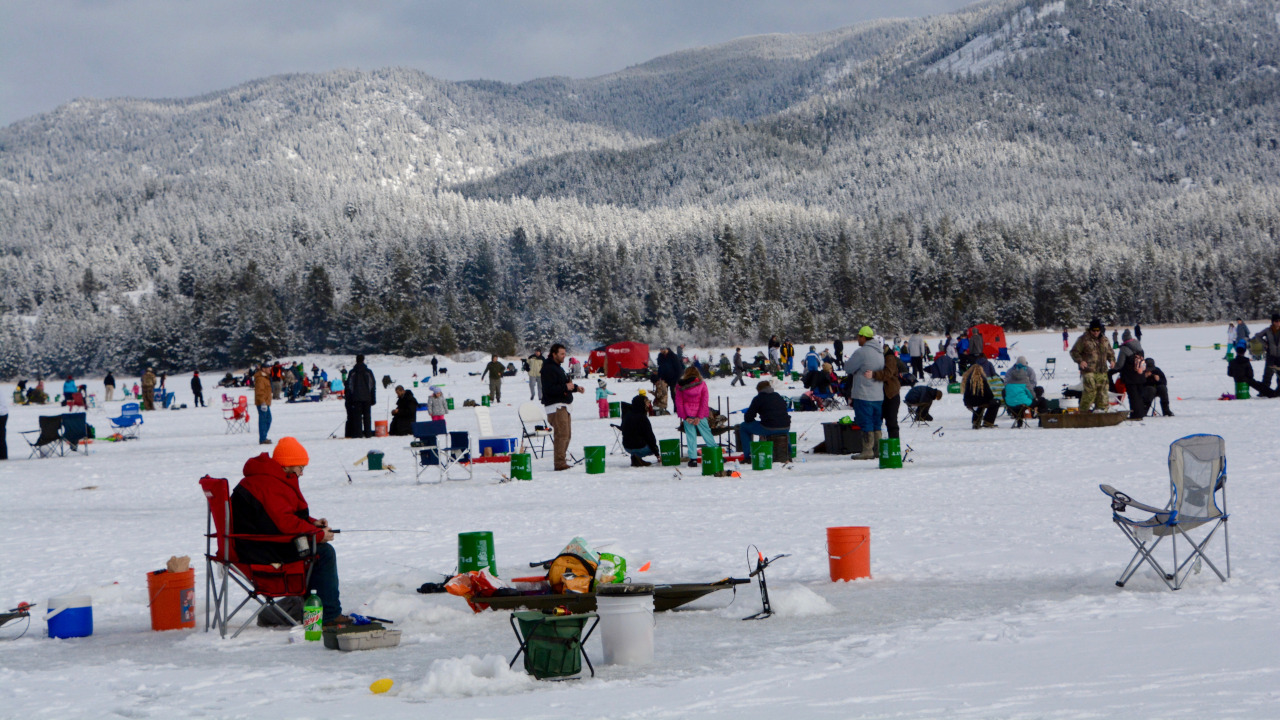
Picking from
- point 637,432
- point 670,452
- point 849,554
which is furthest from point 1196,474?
point 637,432

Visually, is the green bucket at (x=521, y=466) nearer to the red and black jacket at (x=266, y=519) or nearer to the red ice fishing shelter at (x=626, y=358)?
the red and black jacket at (x=266, y=519)

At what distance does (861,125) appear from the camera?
606 feet

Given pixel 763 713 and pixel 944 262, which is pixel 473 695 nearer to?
pixel 763 713

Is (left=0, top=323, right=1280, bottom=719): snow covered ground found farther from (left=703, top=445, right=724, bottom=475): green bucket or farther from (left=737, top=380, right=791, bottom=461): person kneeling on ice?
(left=737, top=380, right=791, bottom=461): person kneeling on ice

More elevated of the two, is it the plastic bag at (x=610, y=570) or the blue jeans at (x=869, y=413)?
the blue jeans at (x=869, y=413)

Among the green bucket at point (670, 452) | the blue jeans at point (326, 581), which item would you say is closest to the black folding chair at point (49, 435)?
the green bucket at point (670, 452)

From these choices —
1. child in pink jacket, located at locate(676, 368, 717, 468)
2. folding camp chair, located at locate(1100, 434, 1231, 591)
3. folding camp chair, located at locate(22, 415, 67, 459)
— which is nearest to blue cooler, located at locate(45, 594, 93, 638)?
folding camp chair, located at locate(1100, 434, 1231, 591)

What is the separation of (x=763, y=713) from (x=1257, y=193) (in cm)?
13230

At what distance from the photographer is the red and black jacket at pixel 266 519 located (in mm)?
5996

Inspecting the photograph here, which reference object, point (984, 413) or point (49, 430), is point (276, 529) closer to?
point (984, 413)

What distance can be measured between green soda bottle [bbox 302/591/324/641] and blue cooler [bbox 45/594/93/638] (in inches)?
49.8

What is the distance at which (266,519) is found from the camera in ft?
19.8

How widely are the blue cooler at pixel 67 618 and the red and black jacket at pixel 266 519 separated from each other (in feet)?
3.18

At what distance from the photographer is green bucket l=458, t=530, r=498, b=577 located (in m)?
7.03
